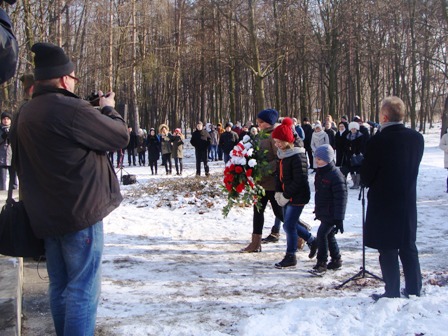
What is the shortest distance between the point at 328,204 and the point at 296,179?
1.86 ft

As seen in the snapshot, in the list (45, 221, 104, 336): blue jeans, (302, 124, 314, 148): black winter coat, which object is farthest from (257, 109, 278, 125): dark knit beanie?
(302, 124, 314, 148): black winter coat

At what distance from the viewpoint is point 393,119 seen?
4605mm

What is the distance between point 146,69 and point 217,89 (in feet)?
33.5

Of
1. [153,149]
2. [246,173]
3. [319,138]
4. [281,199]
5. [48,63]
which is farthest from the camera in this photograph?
[153,149]

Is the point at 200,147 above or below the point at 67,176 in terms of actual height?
above

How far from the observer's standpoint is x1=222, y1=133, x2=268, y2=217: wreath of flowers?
22.8 ft

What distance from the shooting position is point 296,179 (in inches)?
250

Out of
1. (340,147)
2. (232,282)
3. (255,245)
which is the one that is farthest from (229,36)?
(232,282)

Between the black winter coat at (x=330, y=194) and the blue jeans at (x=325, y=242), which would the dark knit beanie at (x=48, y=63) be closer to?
the black winter coat at (x=330, y=194)

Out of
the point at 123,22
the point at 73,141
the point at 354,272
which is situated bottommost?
the point at 354,272

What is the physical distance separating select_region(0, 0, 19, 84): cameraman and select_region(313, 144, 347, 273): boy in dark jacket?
4.56 metres

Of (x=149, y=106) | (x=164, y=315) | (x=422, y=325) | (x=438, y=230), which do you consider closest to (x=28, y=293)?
(x=164, y=315)

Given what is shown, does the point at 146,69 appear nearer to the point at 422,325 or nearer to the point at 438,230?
the point at 438,230

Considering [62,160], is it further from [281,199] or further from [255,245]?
[255,245]
